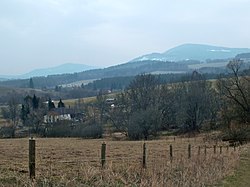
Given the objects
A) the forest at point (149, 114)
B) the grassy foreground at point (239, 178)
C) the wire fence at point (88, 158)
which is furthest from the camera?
the forest at point (149, 114)

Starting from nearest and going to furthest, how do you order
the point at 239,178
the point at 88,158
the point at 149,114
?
the point at 239,178 < the point at 88,158 < the point at 149,114

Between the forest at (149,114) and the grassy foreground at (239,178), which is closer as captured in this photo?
the grassy foreground at (239,178)

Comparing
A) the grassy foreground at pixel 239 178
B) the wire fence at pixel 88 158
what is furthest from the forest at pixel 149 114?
the grassy foreground at pixel 239 178

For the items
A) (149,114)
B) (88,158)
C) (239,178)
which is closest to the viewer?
(239,178)

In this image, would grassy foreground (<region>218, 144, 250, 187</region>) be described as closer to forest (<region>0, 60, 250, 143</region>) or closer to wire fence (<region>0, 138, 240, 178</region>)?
wire fence (<region>0, 138, 240, 178</region>)

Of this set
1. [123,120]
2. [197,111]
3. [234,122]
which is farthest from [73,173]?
[197,111]

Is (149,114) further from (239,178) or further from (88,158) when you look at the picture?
(239,178)

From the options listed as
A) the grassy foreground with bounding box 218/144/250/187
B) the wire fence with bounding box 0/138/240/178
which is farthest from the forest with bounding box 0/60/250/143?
the grassy foreground with bounding box 218/144/250/187

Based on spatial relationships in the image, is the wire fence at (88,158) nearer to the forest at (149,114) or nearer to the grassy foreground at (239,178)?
the grassy foreground at (239,178)

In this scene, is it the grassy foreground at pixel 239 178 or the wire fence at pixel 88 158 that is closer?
the wire fence at pixel 88 158

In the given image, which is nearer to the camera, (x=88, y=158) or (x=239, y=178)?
(x=239, y=178)

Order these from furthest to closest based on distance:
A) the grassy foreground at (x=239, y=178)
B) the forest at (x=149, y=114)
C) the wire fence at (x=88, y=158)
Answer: the forest at (x=149, y=114) < the grassy foreground at (x=239, y=178) < the wire fence at (x=88, y=158)

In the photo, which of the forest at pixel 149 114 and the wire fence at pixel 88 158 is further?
the forest at pixel 149 114

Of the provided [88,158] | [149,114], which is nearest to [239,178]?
[88,158]
